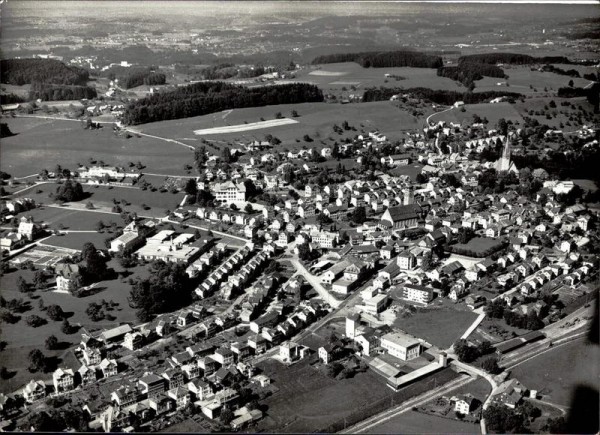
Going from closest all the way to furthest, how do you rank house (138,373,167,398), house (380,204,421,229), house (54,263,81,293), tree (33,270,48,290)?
1. house (138,373,167,398)
2. house (54,263,81,293)
3. tree (33,270,48,290)
4. house (380,204,421,229)

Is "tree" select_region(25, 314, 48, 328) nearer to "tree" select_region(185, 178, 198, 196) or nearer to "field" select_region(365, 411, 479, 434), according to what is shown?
"field" select_region(365, 411, 479, 434)

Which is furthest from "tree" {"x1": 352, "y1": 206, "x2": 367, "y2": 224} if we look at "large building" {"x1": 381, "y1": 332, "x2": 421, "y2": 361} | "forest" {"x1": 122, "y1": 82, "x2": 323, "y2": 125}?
"forest" {"x1": 122, "y1": 82, "x2": 323, "y2": 125}

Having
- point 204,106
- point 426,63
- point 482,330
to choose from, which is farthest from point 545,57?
point 482,330

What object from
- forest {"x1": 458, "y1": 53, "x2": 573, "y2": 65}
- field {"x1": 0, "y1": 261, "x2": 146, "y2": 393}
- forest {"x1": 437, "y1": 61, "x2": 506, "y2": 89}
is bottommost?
field {"x1": 0, "y1": 261, "x2": 146, "y2": 393}

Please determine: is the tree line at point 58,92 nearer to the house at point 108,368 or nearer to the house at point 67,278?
the house at point 67,278

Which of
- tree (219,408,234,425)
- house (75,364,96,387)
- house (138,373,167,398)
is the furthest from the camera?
house (75,364,96,387)

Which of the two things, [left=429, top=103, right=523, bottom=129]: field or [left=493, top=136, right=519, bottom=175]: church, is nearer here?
[left=493, top=136, right=519, bottom=175]: church
